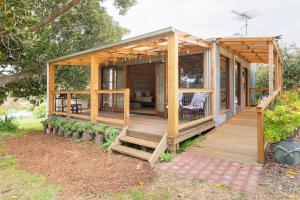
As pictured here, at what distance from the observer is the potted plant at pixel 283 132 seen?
3.94 m

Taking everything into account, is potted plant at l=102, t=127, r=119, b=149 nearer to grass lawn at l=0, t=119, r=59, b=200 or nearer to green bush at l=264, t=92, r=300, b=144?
grass lawn at l=0, t=119, r=59, b=200

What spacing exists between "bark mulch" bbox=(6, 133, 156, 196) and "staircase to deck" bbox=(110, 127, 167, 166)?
16 centimetres

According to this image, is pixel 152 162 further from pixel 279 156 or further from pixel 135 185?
pixel 279 156

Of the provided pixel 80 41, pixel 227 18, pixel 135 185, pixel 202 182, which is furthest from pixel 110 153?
pixel 227 18

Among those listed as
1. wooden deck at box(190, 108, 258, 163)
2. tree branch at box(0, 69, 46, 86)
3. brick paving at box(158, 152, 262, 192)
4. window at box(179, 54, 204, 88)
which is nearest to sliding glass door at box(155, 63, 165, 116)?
window at box(179, 54, 204, 88)

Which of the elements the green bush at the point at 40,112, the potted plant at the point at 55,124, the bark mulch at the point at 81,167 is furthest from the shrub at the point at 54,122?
the green bush at the point at 40,112

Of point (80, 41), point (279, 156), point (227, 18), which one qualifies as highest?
point (227, 18)

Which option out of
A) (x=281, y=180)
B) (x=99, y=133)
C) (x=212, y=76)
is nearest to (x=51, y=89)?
(x=99, y=133)

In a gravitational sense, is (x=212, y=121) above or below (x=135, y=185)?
above

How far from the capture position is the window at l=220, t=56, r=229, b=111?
7913 mm

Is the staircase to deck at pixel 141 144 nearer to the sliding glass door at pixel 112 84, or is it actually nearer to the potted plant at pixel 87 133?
the potted plant at pixel 87 133

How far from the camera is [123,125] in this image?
6.09 metres

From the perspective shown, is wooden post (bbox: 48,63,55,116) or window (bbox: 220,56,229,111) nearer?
window (bbox: 220,56,229,111)

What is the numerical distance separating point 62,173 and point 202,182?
2.62 meters
